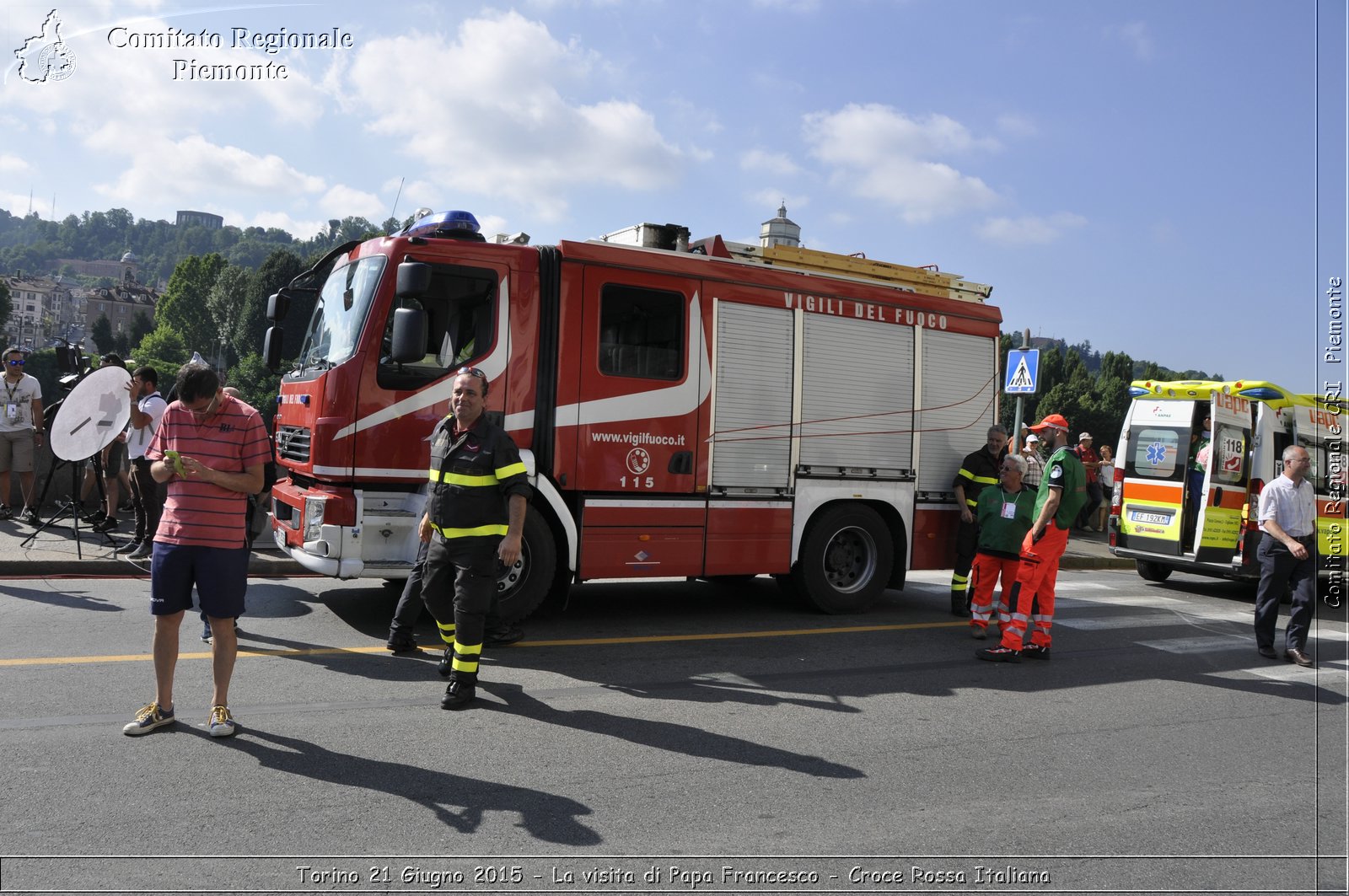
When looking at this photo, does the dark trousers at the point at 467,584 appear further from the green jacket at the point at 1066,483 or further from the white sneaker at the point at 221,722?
the green jacket at the point at 1066,483

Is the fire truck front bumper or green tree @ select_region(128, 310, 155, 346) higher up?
green tree @ select_region(128, 310, 155, 346)

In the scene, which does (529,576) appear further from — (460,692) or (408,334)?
(408,334)

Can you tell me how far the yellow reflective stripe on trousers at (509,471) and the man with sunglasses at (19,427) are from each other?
788cm

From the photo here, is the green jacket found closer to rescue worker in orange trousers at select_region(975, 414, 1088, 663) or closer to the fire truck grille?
rescue worker in orange trousers at select_region(975, 414, 1088, 663)

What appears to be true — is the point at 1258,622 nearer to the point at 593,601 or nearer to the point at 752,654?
the point at 752,654

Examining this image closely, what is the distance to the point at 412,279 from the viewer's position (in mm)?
6824

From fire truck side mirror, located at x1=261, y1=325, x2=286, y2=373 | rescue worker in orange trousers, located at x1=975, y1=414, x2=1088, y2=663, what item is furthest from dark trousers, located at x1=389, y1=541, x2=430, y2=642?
rescue worker in orange trousers, located at x1=975, y1=414, x2=1088, y2=663

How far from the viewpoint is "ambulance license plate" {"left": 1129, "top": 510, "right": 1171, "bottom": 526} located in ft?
42.3

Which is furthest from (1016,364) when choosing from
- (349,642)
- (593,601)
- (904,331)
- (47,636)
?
(47,636)

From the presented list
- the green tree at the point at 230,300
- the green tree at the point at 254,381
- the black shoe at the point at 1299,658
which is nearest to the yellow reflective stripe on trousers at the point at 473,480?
the black shoe at the point at 1299,658

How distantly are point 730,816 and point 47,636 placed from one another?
4983mm

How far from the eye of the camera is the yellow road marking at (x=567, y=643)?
5.96 meters

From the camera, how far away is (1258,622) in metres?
8.54

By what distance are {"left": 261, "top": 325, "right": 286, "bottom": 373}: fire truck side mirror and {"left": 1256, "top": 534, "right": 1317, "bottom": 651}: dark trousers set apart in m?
8.39
